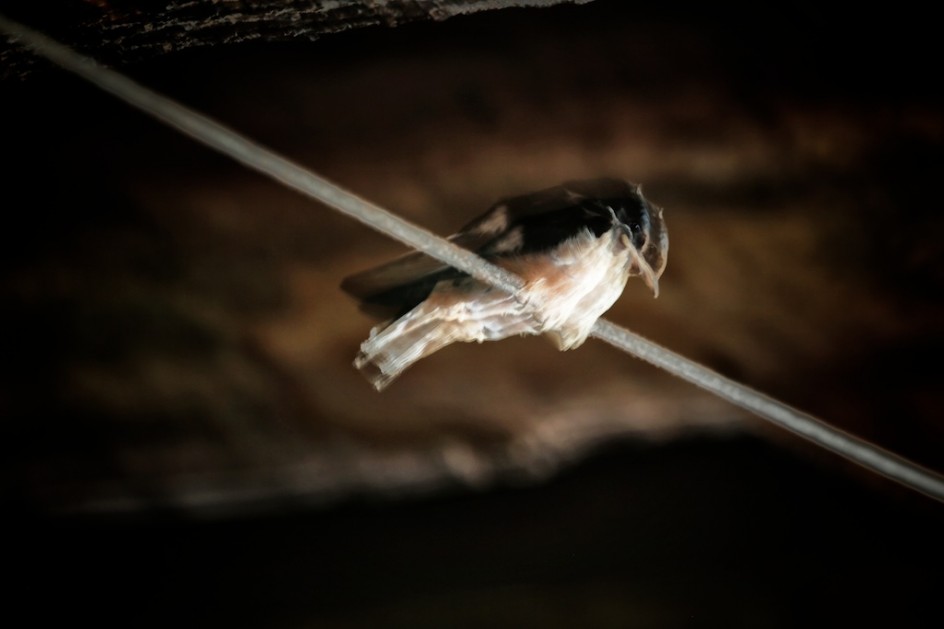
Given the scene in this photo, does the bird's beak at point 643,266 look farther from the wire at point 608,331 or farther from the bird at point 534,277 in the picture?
the wire at point 608,331

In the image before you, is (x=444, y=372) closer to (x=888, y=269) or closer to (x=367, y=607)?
(x=367, y=607)

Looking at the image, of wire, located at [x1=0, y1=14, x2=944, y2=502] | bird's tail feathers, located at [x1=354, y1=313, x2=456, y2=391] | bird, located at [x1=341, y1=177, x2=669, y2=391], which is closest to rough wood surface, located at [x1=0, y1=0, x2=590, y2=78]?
wire, located at [x1=0, y1=14, x2=944, y2=502]

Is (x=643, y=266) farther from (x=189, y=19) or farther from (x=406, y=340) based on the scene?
(x=189, y=19)

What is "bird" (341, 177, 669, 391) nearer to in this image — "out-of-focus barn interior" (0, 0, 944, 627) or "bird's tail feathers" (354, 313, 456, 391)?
"bird's tail feathers" (354, 313, 456, 391)

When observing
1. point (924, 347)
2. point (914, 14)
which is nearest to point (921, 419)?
point (924, 347)

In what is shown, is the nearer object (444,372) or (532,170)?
(532,170)

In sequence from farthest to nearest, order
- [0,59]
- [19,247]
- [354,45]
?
[19,247], [354,45], [0,59]

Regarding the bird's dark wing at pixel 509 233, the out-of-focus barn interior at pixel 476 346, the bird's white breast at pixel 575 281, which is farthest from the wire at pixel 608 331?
the out-of-focus barn interior at pixel 476 346
